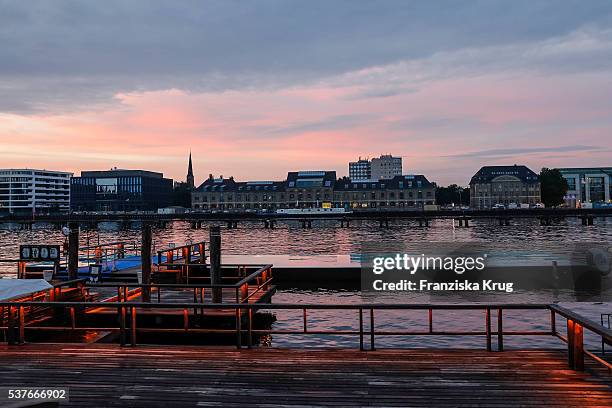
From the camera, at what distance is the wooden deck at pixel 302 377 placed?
7809 mm

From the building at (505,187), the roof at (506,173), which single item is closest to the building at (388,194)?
the building at (505,187)

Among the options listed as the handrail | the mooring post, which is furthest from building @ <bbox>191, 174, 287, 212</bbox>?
the handrail

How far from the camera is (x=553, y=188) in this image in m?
180

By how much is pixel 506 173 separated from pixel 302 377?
657ft

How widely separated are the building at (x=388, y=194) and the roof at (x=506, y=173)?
917 inches

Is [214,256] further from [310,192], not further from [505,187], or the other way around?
[505,187]

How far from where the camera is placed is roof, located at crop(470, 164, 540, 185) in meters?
190

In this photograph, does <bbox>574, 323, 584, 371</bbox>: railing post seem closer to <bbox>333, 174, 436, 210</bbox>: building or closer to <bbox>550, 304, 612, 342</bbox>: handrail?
<bbox>550, 304, 612, 342</bbox>: handrail

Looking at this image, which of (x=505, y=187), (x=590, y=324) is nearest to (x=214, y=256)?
(x=590, y=324)

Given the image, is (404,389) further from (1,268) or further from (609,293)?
(1,268)

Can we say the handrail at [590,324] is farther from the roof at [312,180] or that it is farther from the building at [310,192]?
the roof at [312,180]

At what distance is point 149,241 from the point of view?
20297mm

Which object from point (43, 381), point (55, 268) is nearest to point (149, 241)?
point (55, 268)

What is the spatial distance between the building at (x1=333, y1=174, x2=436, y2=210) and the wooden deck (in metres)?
174
